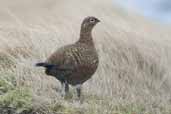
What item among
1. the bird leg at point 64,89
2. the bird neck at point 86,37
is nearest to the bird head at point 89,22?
the bird neck at point 86,37

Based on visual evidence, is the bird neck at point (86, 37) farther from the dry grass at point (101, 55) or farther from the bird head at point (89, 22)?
the dry grass at point (101, 55)

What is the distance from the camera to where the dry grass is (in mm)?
10992

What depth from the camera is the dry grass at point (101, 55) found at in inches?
433

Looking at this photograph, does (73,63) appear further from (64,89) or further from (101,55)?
(101,55)

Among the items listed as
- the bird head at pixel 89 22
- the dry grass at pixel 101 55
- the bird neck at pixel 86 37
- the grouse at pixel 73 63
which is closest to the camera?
the grouse at pixel 73 63

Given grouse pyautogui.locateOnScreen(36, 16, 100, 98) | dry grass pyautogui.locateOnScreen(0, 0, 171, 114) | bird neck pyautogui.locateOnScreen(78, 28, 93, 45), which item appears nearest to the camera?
grouse pyautogui.locateOnScreen(36, 16, 100, 98)

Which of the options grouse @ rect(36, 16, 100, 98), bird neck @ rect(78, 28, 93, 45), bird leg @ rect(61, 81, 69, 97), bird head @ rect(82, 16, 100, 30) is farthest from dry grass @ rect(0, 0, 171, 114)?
bird head @ rect(82, 16, 100, 30)

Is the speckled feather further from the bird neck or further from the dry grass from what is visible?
the dry grass

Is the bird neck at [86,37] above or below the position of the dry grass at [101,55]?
above

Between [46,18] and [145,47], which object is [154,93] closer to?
[145,47]

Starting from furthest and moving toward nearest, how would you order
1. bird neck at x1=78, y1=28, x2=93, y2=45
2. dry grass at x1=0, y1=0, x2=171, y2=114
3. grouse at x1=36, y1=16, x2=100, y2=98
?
dry grass at x1=0, y1=0, x2=171, y2=114 → bird neck at x1=78, y1=28, x2=93, y2=45 → grouse at x1=36, y1=16, x2=100, y2=98

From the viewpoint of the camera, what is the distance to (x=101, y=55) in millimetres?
13508

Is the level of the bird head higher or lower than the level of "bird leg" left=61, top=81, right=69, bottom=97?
higher

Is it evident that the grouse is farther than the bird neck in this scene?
No
